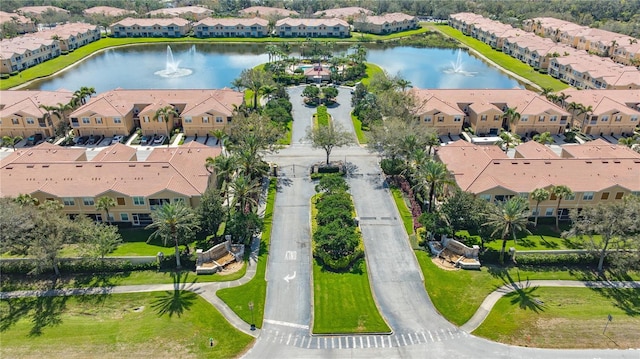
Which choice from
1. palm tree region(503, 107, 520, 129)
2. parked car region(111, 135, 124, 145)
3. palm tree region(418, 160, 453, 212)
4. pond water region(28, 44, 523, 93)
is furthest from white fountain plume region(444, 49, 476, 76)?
parked car region(111, 135, 124, 145)

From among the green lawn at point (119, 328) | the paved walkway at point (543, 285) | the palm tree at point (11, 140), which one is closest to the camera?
the green lawn at point (119, 328)

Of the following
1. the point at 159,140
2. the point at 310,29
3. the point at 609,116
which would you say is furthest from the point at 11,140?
the point at 310,29

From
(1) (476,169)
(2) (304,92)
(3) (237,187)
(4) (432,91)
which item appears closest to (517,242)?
(1) (476,169)

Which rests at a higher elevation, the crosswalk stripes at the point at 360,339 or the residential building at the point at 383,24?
the residential building at the point at 383,24

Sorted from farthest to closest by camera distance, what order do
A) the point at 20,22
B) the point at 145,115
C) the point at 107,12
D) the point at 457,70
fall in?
the point at 107,12
the point at 20,22
the point at 457,70
the point at 145,115

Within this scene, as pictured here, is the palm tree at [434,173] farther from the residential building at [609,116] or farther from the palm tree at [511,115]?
the residential building at [609,116]

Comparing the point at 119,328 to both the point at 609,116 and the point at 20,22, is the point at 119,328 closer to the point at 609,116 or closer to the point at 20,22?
the point at 609,116

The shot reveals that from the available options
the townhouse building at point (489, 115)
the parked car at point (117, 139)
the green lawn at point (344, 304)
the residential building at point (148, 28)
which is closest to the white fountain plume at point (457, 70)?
the townhouse building at point (489, 115)

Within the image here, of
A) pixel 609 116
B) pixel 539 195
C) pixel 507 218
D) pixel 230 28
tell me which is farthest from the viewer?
pixel 230 28
